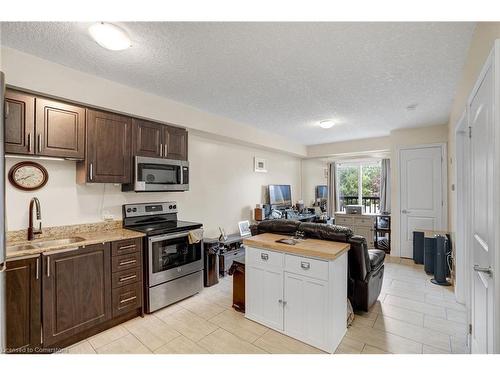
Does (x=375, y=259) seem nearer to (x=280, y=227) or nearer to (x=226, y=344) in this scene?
(x=280, y=227)

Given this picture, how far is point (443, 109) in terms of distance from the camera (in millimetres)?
3473

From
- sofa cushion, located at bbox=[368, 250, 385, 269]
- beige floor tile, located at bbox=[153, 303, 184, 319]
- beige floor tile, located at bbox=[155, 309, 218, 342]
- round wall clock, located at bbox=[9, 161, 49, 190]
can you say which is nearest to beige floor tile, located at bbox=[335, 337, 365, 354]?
sofa cushion, located at bbox=[368, 250, 385, 269]

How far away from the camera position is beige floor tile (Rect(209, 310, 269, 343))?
2.26m

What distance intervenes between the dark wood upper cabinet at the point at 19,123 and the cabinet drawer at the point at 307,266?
253cm

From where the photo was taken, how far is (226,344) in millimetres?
2141

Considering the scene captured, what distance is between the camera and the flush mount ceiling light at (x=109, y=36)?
1687mm

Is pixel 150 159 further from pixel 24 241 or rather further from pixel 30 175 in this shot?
pixel 24 241

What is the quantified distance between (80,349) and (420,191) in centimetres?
546

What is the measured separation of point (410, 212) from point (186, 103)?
449 centimetres

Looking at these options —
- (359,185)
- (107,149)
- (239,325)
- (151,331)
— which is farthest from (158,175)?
(359,185)

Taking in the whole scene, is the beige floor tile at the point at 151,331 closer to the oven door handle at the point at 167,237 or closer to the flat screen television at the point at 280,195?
the oven door handle at the point at 167,237

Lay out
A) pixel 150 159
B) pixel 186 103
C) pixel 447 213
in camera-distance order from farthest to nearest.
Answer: pixel 447 213 → pixel 186 103 → pixel 150 159
